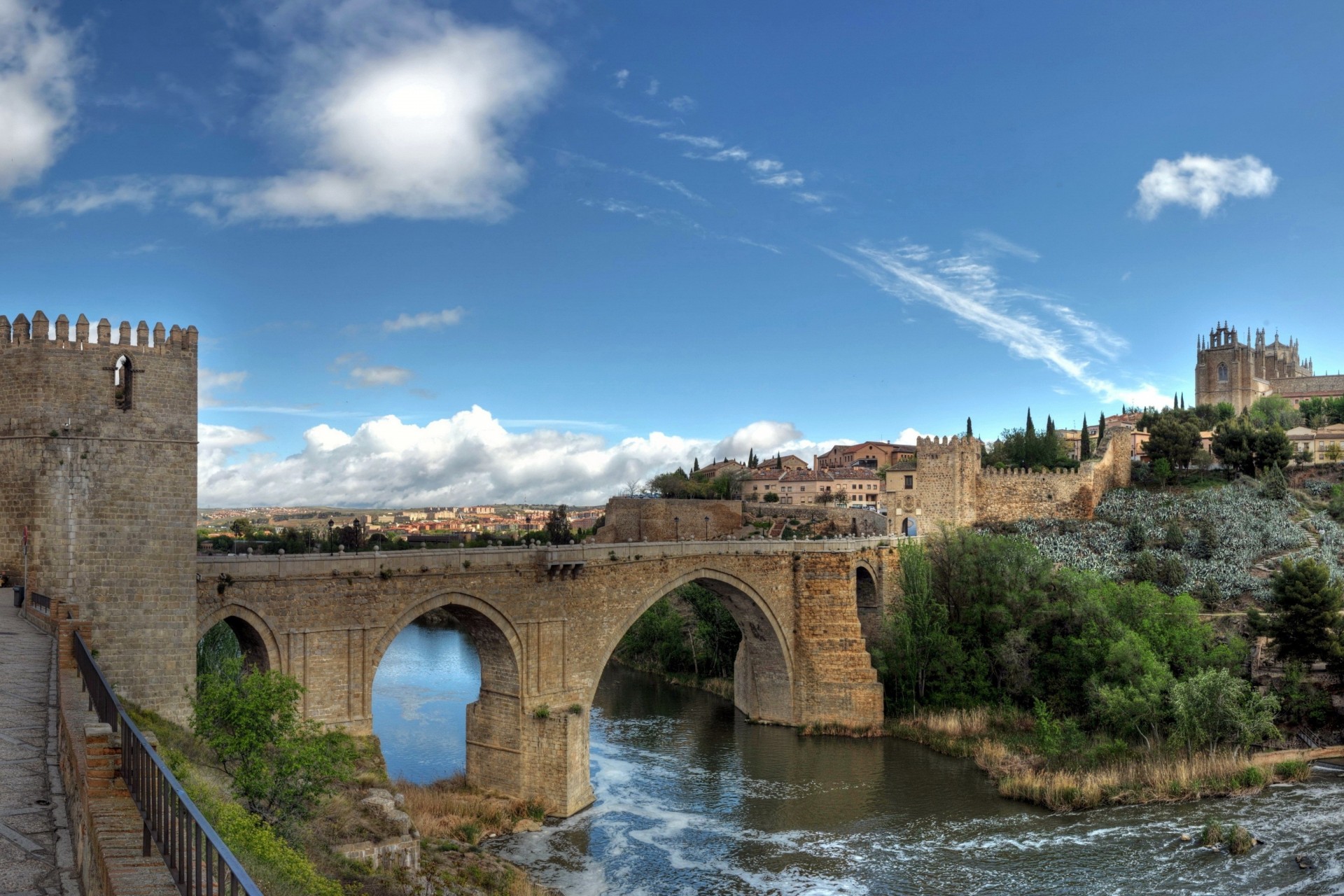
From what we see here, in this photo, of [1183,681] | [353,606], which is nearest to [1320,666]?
[1183,681]

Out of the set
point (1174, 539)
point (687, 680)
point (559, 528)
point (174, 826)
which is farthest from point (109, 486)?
point (1174, 539)

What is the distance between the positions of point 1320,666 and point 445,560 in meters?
25.6

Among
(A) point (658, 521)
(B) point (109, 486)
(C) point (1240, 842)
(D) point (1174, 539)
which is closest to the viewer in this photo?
(B) point (109, 486)

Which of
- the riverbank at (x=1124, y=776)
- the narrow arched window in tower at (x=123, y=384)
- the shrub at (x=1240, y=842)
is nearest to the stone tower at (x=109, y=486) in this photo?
the narrow arched window in tower at (x=123, y=384)

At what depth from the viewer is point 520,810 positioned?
2223cm

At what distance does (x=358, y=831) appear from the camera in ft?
51.9

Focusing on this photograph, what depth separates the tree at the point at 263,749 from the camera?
13570 mm

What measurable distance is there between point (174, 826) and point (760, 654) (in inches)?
1126

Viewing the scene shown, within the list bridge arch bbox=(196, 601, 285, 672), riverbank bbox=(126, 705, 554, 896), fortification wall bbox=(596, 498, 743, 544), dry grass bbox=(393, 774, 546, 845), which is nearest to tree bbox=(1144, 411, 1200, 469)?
fortification wall bbox=(596, 498, 743, 544)

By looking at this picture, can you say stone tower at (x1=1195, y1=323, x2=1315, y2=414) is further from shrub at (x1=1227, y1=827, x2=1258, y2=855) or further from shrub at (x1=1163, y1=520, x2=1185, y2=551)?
shrub at (x1=1227, y1=827, x2=1258, y2=855)

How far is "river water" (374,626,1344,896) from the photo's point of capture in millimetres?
18922

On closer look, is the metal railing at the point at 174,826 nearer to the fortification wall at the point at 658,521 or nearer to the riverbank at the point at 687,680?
the riverbank at the point at 687,680

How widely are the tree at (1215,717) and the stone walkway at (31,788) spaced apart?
994 inches

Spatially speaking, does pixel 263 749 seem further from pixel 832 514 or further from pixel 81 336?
pixel 832 514
